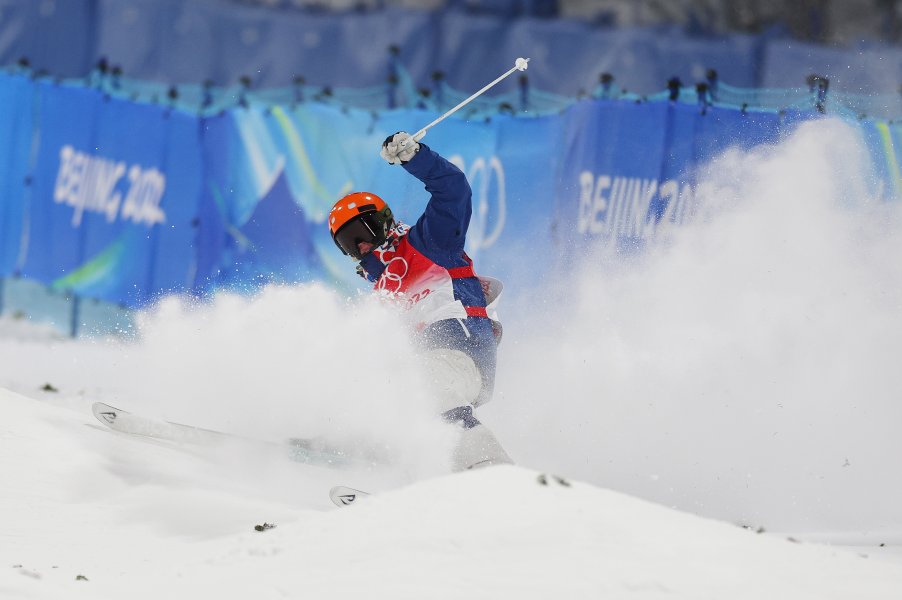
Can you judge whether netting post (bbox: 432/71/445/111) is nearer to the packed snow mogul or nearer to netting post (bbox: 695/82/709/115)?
netting post (bbox: 695/82/709/115)

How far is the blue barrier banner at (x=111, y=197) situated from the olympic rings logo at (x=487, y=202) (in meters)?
3.25

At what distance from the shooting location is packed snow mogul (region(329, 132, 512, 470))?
6.02 m

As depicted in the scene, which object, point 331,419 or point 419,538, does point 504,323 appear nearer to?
point 331,419

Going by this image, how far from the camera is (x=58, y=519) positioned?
5488mm

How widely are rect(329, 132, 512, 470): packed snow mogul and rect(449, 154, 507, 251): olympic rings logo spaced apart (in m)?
3.39

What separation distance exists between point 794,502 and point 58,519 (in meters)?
3.62

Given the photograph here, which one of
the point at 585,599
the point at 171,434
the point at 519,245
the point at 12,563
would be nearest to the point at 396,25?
the point at 519,245

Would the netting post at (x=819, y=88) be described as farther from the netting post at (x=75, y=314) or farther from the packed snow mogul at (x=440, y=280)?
the netting post at (x=75, y=314)

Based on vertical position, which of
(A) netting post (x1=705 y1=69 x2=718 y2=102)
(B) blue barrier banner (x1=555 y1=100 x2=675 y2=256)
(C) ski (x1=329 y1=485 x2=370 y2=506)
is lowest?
(C) ski (x1=329 y1=485 x2=370 y2=506)

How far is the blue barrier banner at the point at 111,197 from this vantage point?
12.4m

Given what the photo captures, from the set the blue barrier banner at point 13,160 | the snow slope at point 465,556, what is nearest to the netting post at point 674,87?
the snow slope at point 465,556

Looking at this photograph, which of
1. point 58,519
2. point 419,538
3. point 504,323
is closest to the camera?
point 419,538

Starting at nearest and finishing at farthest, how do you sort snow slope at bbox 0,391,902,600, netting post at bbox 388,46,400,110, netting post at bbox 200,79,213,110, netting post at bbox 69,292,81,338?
snow slope at bbox 0,391,902,600, netting post at bbox 388,46,400,110, netting post at bbox 200,79,213,110, netting post at bbox 69,292,81,338

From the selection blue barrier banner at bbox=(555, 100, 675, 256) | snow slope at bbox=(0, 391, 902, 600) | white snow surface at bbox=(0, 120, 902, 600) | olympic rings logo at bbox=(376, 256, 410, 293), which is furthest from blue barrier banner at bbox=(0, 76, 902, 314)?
snow slope at bbox=(0, 391, 902, 600)
